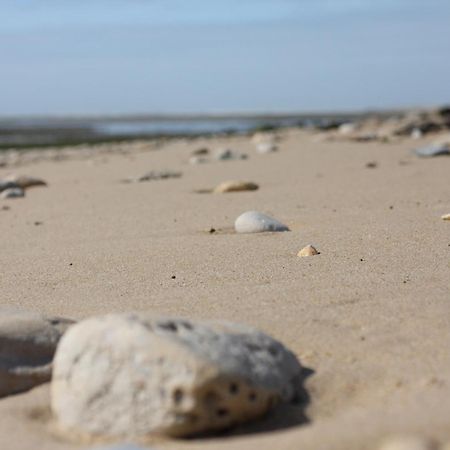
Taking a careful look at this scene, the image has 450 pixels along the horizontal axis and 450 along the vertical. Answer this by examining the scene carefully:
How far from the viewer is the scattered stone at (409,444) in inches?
76.6

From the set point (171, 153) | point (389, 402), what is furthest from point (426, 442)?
point (171, 153)

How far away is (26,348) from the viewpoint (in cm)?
267

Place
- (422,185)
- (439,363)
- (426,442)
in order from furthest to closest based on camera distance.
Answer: (422,185) < (439,363) < (426,442)

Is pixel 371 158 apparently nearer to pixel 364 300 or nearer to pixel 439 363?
pixel 364 300

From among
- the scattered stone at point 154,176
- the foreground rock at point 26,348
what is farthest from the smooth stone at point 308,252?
the scattered stone at point 154,176

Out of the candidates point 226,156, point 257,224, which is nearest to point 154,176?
point 226,156

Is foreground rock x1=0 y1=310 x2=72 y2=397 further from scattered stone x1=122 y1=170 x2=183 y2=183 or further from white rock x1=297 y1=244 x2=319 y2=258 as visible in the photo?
scattered stone x1=122 y1=170 x2=183 y2=183

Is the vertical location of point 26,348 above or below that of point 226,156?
above

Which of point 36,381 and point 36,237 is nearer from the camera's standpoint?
point 36,381

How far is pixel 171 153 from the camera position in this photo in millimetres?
12961

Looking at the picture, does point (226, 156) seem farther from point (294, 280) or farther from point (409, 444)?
point (409, 444)

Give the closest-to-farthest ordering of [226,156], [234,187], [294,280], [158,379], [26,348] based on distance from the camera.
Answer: [158,379] → [26,348] → [294,280] → [234,187] → [226,156]

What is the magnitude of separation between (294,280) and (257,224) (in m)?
1.18

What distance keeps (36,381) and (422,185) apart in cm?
451
